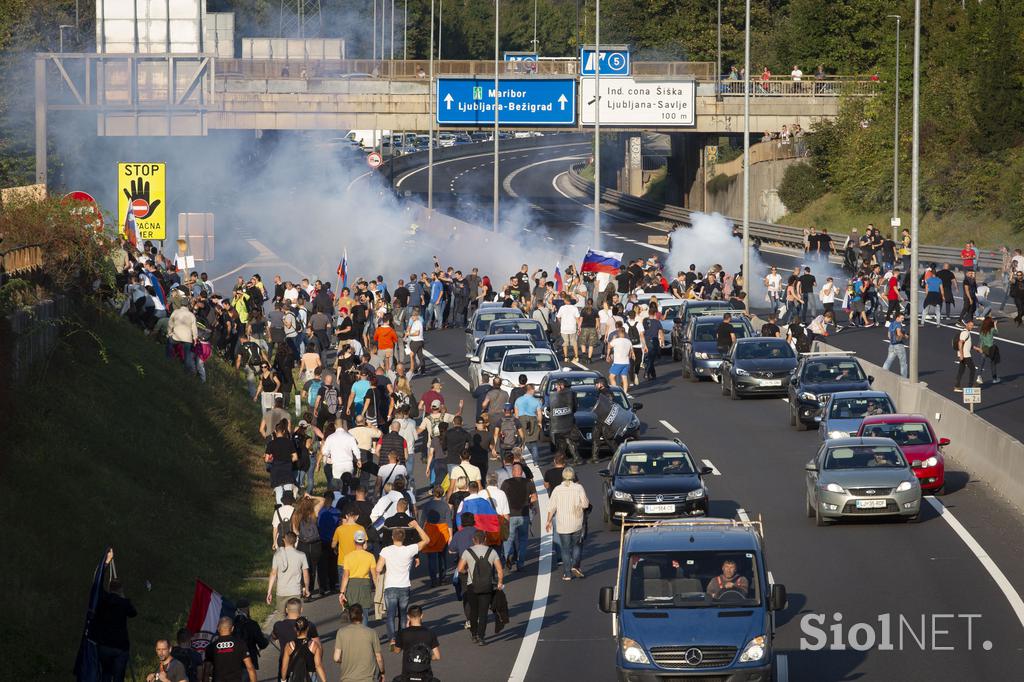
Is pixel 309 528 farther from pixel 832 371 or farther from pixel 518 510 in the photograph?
pixel 832 371

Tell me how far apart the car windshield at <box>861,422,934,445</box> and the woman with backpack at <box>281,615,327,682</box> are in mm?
13770

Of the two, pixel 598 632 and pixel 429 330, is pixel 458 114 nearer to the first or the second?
pixel 429 330

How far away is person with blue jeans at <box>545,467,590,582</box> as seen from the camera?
21312 millimetres

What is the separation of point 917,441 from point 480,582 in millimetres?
10910

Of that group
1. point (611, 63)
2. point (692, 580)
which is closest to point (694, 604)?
point (692, 580)

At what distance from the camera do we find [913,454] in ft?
86.8

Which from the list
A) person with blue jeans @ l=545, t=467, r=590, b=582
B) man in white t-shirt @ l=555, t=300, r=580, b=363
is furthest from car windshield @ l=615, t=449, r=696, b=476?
man in white t-shirt @ l=555, t=300, r=580, b=363

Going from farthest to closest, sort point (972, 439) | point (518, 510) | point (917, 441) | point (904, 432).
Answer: point (972, 439) < point (904, 432) < point (917, 441) < point (518, 510)

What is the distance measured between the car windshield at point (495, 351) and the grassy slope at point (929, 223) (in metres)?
36.7

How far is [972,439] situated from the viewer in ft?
95.1

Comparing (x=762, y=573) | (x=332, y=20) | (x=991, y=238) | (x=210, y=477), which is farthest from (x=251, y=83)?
(x=332, y=20)

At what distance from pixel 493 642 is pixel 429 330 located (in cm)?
3266

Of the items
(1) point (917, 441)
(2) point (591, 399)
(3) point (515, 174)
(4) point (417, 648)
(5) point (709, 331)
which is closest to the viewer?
(4) point (417, 648)

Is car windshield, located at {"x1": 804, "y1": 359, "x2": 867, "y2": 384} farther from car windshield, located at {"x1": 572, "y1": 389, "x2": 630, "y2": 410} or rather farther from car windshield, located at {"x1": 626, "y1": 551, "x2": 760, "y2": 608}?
car windshield, located at {"x1": 626, "y1": 551, "x2": 760, "y2": 608}
